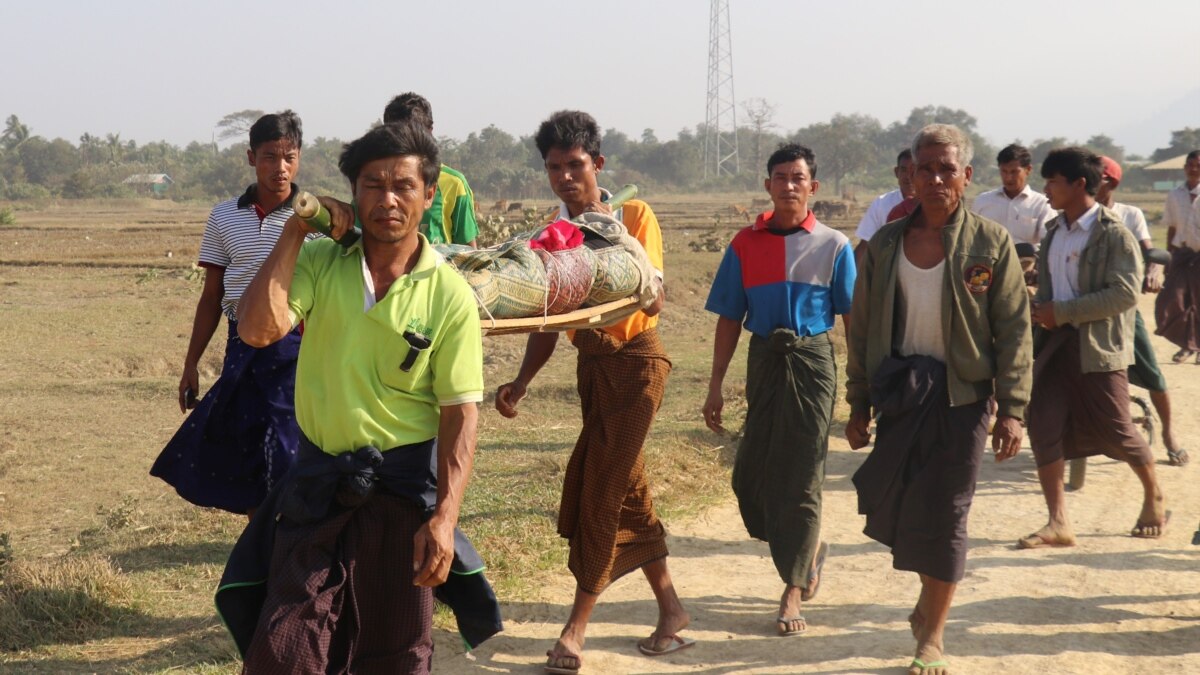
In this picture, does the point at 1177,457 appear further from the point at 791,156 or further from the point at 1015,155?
the point at 791,156

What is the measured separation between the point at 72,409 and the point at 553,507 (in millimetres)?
4600

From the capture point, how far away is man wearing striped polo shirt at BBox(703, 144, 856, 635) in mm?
Result: 4648

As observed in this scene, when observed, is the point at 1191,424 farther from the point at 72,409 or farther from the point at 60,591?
the point at 72,409

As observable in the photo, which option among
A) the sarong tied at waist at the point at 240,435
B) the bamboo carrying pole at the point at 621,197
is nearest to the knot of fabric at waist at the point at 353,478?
the sarong tied at waist at the point at 240,435

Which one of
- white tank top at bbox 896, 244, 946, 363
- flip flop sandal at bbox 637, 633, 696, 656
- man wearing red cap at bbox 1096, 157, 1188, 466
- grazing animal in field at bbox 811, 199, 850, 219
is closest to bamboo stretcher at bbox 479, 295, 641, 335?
white tank top at bbox 896, 244, 946, 363

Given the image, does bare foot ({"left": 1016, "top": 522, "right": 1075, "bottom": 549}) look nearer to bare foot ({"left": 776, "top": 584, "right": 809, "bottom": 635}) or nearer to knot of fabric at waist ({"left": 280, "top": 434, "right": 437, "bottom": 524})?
bare foot ({"left": 776, "top": 584, "right": 809, "bottom": 635})

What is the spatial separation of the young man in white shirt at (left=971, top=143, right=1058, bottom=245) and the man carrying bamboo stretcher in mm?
3348

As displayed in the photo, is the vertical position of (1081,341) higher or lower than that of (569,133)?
lower

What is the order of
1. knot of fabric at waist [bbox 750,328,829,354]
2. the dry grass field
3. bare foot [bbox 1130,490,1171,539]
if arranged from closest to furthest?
the dry grass field
knot of fabric at waist [bbox 750,328,829,354]
bare foot [bbox 1130,490,1171,539]

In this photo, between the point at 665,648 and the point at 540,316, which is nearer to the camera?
the point at 540,316

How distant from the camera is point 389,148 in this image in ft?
9.38

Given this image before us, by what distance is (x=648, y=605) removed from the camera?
16.4 ft

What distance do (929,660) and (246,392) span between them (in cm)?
256

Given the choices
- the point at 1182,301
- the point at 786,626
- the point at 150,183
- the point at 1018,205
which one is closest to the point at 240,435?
the point at 786,626
